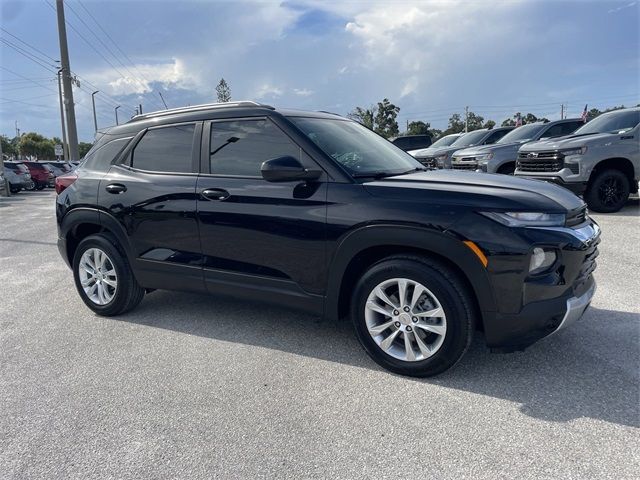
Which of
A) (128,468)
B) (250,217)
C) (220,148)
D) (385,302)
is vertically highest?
(220,148)

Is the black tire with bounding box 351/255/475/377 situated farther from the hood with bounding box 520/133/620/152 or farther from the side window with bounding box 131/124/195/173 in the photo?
the hood with bounding box 520/133/620/152

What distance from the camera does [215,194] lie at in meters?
3.77

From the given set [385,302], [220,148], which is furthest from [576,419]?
[220,148]

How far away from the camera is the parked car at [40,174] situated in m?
25.6

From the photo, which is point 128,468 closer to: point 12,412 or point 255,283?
point 12,412

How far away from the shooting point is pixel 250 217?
11.8 feet

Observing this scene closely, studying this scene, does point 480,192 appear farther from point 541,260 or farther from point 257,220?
point 257,220

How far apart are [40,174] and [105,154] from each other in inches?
987

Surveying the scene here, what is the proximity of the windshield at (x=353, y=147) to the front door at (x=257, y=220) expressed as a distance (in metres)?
0.21

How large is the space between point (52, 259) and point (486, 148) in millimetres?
9233

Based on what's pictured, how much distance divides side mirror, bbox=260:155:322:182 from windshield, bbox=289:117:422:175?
276 mm

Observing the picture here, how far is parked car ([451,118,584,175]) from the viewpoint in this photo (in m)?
10.9

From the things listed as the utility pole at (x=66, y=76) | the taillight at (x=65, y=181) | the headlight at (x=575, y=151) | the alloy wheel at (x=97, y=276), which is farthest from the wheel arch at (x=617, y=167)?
the utility pole at (x=66, y=76)

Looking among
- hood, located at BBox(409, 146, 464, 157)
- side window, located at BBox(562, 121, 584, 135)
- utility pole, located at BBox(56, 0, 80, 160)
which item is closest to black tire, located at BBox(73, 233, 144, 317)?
hood, located at BBox(409, 146, 464, 157)
